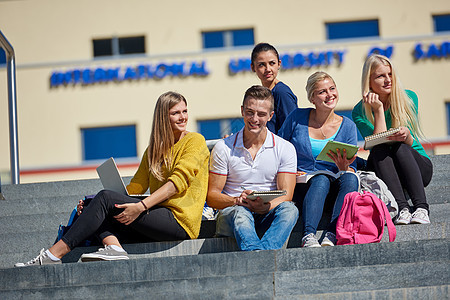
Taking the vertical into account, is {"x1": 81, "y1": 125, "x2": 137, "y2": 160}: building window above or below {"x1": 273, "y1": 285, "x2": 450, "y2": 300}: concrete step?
above

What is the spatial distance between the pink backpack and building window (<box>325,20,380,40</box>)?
44.3 ft

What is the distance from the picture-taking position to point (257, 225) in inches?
201

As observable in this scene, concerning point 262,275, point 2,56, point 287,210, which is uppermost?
point 2,56

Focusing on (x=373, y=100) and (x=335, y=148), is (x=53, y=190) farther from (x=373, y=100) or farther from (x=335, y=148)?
(x=373, y=100)

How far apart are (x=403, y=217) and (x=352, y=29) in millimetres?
13337

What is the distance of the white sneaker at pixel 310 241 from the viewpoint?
15.3 ft

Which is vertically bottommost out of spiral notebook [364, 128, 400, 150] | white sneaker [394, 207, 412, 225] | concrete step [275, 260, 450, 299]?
concrete step [275, 260, 450, 299]

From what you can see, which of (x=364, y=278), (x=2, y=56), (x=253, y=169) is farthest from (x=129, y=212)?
(x=2, y=56)

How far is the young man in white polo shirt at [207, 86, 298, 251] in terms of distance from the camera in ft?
16.6

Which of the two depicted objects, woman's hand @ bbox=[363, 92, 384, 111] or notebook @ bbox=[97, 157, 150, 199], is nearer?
notebook @ bbox=[97, 157, 150, 199]

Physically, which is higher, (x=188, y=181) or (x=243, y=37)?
(x=243, y=37)

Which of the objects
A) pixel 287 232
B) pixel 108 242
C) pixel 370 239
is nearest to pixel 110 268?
pixel 108 242

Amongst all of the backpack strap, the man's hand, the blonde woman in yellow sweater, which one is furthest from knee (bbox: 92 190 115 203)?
the backpack strap

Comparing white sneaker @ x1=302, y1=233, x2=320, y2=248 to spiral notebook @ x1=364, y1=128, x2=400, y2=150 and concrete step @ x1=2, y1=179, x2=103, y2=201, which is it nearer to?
spiral notebook @ x1=364, y1=128, x2=400, y2=150
